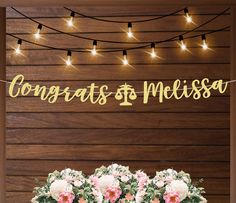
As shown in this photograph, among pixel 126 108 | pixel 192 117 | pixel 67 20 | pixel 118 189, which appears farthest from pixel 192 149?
pixel 118 189

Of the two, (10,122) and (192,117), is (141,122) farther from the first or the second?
(10,122)

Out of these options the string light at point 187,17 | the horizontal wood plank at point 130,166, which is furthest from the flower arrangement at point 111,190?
the string light at point 187,17

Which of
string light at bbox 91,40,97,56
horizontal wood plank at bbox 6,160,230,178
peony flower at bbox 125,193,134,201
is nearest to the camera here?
peony flower at bbox 125,193,134,201

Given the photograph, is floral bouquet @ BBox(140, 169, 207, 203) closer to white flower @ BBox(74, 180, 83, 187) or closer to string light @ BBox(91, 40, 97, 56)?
white flower @ BBox(74, 180, 83, 187)

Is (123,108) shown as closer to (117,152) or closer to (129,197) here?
(117,152)

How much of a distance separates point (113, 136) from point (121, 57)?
32.2 inches

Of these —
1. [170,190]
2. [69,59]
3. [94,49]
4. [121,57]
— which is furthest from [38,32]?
[170,190]

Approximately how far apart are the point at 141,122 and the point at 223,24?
1.29 meters

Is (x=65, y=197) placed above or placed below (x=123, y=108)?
below

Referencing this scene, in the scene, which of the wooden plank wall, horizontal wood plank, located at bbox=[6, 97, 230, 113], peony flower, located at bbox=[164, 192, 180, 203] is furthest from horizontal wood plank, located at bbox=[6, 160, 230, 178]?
peony flower, located at bbox=[164, 192, 180, 203]

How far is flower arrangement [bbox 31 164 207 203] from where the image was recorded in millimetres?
3219

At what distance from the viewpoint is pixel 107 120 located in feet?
18.2

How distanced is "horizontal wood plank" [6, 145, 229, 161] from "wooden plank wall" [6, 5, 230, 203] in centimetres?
1

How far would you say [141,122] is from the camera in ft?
18.1
